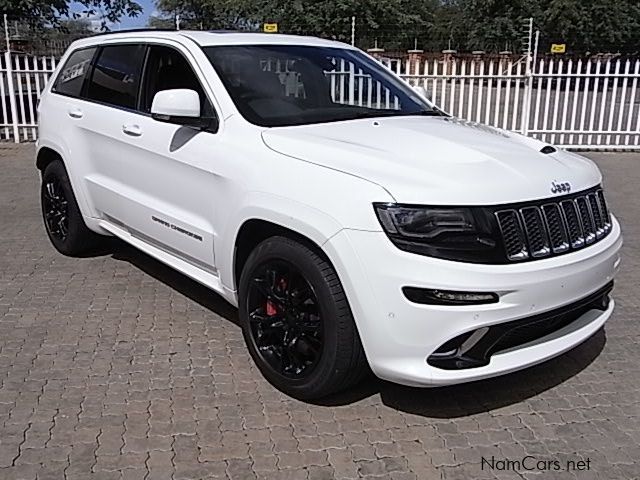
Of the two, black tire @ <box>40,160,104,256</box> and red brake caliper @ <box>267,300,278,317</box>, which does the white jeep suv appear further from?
black tire @ <box>40,160,104,256</box>

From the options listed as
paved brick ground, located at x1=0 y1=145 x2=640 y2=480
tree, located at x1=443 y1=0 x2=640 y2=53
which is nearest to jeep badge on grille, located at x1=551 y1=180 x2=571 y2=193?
paved brick ground, located at x1=0 y1=145 x2=640 y2=480

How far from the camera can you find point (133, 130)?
14.6 ft

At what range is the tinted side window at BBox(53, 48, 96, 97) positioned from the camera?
5.39 metres

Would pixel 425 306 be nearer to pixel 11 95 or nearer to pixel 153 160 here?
pixel 153 160

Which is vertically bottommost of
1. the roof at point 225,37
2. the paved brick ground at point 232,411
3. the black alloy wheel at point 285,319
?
the paved brick ground at point 232,411

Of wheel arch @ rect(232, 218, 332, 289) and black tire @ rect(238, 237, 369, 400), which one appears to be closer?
black tire @ rect(238, 237, 369, 400)

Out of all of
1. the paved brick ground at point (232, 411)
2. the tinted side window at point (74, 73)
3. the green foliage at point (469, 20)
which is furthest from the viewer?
the green foliage at point (469, 20)

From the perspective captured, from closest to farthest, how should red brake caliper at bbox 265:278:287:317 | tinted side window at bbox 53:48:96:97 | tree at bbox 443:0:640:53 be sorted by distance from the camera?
1. red brake caliper at bbox 265:278:287:317
2. tinted side window at bbox 53:48:96:97
3. tree at bbox 443:0:640:53

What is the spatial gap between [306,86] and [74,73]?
2.38 m

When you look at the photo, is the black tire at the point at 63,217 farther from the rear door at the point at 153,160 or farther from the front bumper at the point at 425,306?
the front bumper at the point at 425,306

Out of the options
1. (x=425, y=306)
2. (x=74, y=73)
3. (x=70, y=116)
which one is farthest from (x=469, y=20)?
(x=425, y=306)

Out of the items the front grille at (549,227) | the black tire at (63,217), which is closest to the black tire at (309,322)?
the front grille at (549,227)

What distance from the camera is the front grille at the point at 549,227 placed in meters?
3.02

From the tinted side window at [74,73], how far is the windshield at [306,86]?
5.60 ft
